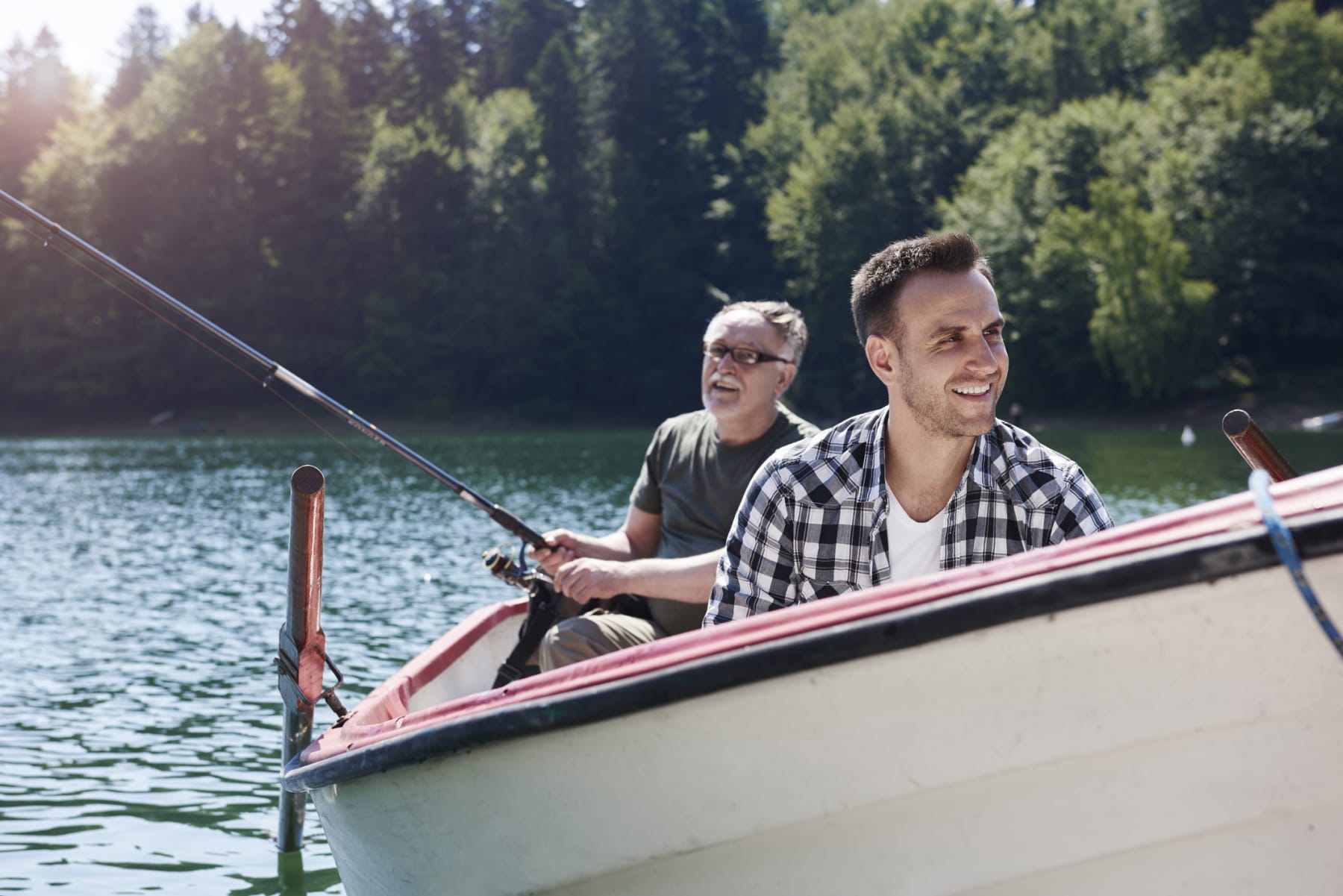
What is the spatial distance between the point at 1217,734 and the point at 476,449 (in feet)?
120

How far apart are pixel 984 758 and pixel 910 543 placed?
70 cm

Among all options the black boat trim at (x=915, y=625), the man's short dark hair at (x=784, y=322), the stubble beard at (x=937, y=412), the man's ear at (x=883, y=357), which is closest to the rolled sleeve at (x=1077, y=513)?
the stubble beard at (x=937, y=412)

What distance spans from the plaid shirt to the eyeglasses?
1737mm

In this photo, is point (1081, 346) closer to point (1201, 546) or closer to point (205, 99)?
point (205, 99)

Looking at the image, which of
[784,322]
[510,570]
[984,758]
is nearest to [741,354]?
[784,322]

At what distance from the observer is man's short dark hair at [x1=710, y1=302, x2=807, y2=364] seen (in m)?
5.12

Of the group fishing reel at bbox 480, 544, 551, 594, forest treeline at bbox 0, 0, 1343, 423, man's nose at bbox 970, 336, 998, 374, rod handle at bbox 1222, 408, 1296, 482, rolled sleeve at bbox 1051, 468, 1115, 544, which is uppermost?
forest treeline at bbox 0, 0, 1343, 423

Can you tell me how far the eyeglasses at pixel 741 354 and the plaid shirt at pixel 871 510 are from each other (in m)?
1.74

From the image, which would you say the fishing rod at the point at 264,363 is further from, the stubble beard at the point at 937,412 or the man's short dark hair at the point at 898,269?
the stubble beard at the point at 937,412

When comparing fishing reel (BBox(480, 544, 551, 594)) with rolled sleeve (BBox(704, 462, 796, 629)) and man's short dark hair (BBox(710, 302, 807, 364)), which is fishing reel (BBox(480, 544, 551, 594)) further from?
rolled sleeve (BBox(704, 462, 796, 629))

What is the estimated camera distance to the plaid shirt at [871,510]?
10.3 ft

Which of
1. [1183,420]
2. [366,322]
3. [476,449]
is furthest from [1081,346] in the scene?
[366,322]

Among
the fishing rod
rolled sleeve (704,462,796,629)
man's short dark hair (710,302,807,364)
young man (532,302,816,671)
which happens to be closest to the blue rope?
rolled sleeve (704,462,796,629)

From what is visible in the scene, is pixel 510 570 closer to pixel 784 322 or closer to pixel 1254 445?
pixel 784 322
